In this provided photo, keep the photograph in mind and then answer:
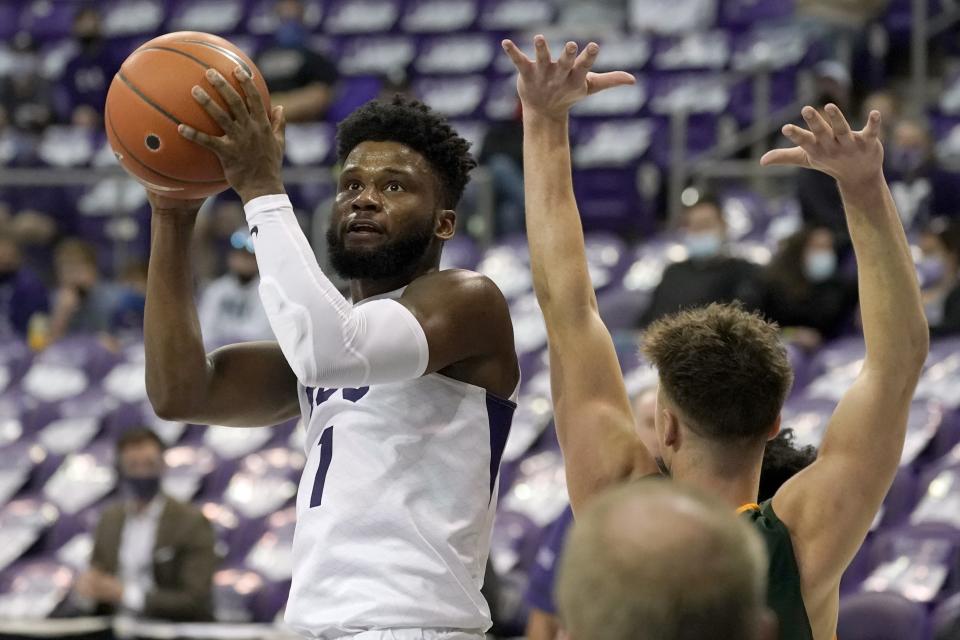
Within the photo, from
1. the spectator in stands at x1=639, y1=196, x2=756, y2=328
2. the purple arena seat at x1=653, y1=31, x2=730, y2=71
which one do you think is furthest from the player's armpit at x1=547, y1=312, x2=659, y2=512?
the purple arena seat at x1=653, y1=31, x2=730, y2=71

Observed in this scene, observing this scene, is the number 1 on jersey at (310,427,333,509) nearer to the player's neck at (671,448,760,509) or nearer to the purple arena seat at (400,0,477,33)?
the player's neck at (671,448,760,509)

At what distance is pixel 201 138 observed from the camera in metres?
3.02

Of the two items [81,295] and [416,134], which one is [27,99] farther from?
[416,134]

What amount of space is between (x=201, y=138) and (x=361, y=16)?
1124 cm

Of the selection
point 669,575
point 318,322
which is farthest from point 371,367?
point 669,575

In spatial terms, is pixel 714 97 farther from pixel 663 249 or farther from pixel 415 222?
pixel 415 222

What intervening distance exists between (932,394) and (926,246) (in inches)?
49.6

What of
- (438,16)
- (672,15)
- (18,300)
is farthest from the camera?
(438,16)

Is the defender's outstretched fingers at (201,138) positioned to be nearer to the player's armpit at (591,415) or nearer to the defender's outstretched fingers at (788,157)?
the player's armpit at (591,415)

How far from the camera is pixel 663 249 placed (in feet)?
30.6

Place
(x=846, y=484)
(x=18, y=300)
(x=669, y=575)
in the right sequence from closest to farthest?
(x=669, y=575), (x=846, y=484), (x=18, y=300)

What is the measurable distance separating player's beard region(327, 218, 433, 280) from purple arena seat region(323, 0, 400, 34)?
35.3 feet

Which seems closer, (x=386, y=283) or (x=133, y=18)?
(x=386, y=283)

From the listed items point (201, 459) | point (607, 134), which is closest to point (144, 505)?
point (201, 459)
